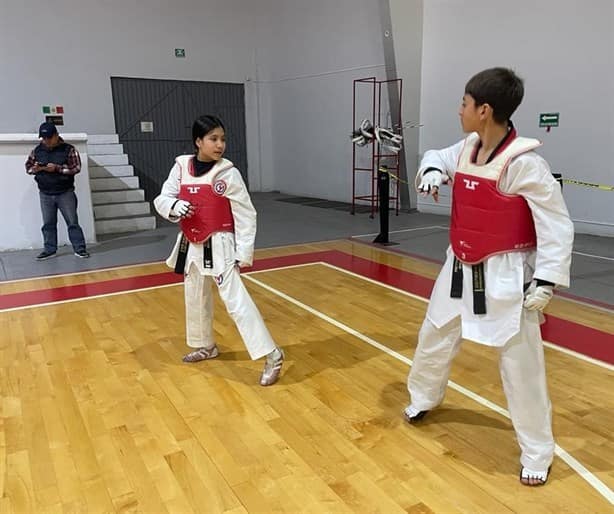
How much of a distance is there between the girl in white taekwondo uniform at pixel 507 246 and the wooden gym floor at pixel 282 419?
1.02 feet

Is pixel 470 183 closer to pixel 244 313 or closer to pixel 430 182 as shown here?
pixel 430 182

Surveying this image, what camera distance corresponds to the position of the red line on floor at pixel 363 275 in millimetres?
3504

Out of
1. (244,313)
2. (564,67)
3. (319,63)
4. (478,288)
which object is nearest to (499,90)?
(478,288)

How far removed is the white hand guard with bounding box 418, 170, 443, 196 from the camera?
2.08m

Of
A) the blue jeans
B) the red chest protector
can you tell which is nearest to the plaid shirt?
the blue jeans

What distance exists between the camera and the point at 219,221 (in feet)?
9.45

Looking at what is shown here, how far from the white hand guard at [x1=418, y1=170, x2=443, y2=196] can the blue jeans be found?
17.1 feet

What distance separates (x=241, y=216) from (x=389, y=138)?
631 centimetres

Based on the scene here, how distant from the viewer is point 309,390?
2904 mm

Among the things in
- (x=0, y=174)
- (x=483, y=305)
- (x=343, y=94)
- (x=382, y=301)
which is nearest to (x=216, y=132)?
(x=483, y=305)

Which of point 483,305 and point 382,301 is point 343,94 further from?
point 483,305

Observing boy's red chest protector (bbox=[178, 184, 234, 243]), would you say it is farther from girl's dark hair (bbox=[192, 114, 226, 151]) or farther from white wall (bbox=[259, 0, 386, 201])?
white wall (bbox=[259, 0, 386, 201])

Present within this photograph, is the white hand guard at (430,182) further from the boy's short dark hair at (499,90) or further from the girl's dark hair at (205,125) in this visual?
the girl's dark hair at (205,125)

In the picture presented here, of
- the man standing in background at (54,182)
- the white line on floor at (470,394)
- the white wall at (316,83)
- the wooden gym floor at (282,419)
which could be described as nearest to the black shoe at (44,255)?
the man standing in background at (54,182)
